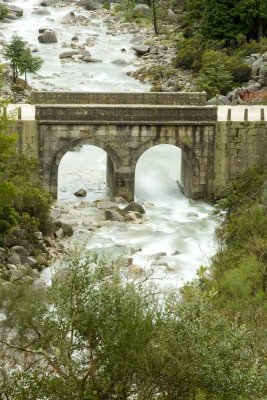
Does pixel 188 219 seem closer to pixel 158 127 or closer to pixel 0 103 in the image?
pixel 158 127

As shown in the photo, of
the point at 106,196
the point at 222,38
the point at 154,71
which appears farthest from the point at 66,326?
the point at 222,38

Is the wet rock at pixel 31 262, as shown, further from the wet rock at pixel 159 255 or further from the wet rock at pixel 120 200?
the wet rock at pixel 120 200

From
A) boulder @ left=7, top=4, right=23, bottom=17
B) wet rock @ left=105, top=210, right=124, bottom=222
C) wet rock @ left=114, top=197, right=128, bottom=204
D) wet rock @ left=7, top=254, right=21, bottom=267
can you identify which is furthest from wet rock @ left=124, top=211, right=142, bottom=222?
boulder @ left=7, top=4, right=23, bottom=17

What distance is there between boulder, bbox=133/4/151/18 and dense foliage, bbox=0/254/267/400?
6691cm

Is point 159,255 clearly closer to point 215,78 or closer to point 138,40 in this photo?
point 215,78

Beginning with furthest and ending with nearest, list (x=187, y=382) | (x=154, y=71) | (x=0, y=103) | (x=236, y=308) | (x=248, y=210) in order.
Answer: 1. (x=154, y=71)
2. (x=248, y=210)
3. (x=0, y=103)
4. (x=236, y=308)
5. (x=187, y=382)

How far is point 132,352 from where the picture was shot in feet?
55.0

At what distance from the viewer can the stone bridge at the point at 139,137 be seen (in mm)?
39156

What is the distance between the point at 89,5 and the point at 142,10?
7276mm

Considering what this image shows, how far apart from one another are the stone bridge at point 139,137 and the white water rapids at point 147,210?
1387mm

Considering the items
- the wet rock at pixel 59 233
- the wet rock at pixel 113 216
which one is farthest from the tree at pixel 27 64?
the wet rock at pixel 59 233

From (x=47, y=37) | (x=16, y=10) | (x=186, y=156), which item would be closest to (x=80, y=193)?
(x=186, y=156)

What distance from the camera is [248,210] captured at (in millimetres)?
33312

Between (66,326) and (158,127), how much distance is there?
2343 cm
